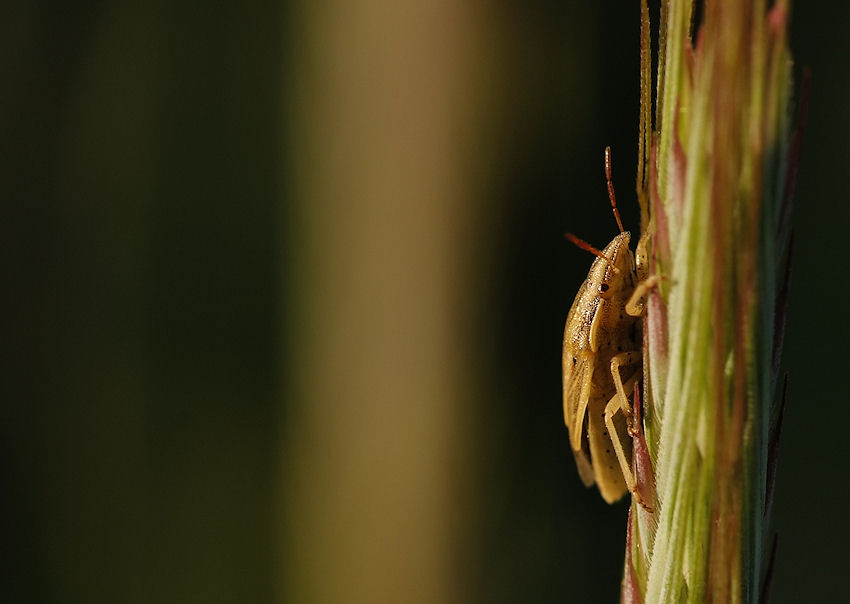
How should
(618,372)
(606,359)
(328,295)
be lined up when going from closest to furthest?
1. (618,372)
2. (606,359)
3. (328,295)

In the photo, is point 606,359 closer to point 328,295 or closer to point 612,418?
point 612,418

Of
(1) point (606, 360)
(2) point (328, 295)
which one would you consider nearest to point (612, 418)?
(1) point (606, 360)

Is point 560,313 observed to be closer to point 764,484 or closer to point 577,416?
point 577,416

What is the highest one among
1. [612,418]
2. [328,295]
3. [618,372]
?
[328,295]

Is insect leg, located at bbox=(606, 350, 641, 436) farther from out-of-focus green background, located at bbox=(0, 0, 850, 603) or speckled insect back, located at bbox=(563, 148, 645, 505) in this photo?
out-of-focus green background, located at bbox=(0, 0, 850, 603)

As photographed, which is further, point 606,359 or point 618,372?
point 606,359

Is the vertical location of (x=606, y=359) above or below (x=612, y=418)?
above

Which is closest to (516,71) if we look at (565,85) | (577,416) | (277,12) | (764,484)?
(565,85)

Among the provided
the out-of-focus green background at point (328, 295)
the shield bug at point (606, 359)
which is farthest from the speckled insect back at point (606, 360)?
the out-of-focus green background at point (328, 295)

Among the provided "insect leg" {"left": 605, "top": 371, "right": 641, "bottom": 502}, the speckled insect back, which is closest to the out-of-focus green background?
the speckled insect back
